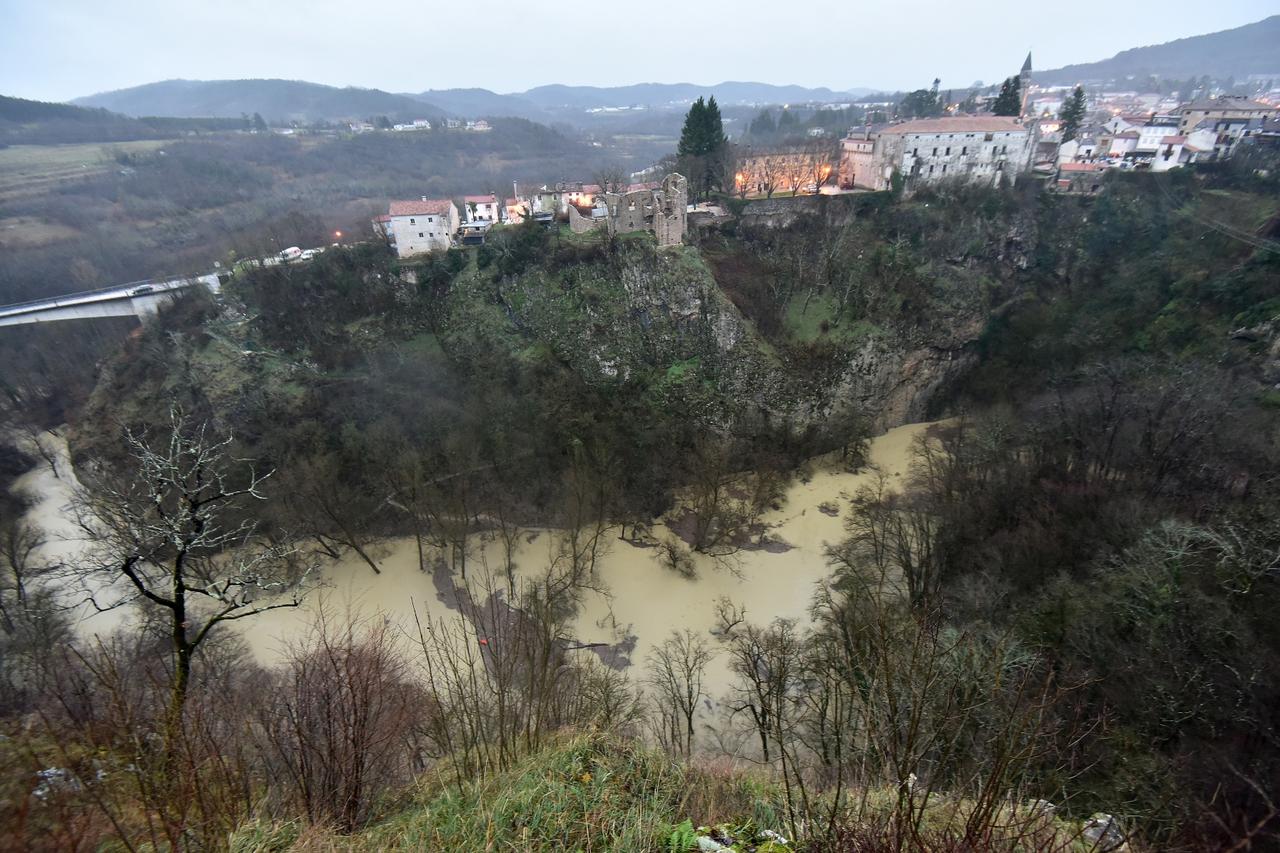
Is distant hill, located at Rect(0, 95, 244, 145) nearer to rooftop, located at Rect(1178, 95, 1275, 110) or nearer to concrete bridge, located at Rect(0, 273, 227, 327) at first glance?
concrete bridge, located at Rect(0, 273, 227, 327)

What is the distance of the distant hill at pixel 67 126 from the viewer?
276 ft

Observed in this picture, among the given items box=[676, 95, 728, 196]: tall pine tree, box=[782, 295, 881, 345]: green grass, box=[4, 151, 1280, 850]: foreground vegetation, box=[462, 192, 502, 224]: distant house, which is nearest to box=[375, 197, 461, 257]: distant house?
box=[4, 151, 1280, 850]: foreground vegetation

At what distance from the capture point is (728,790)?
24.5ft

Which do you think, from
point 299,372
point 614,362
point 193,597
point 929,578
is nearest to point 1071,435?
point 929,578

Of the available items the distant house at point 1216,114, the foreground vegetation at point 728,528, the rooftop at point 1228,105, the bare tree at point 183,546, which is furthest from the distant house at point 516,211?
the rooftop at point 1228,105

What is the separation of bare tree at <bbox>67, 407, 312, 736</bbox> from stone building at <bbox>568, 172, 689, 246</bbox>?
23228 mm

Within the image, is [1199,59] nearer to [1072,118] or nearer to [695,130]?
[1072,118]

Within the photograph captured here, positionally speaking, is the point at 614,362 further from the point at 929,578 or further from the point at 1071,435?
the point at 1071,435

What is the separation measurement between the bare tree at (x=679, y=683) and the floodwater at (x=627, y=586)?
506 millimetres

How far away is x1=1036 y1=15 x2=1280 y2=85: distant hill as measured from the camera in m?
150

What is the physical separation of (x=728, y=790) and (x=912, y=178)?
43125 mm

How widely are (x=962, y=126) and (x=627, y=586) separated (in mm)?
40788

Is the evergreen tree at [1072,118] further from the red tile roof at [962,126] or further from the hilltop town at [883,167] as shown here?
the red tile roof at [962,126]

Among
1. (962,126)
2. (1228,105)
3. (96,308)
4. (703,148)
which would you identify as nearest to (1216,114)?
(1228,105)
